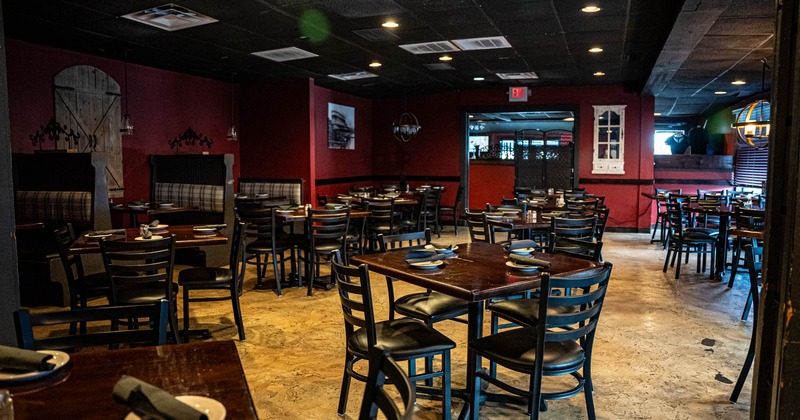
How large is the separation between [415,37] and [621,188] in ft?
19.9

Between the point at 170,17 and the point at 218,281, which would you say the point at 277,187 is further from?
the point at 218,281

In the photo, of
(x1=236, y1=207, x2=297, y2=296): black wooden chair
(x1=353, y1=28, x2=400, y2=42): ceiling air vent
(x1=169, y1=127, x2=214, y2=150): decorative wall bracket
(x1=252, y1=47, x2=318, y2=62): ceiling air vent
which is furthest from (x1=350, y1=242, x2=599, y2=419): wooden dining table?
(x1=169, y1=127, x2=214, y2=150): decorative wall bracket

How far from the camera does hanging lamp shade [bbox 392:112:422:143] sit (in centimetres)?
1175

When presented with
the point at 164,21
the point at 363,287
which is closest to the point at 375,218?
the point at 164,21

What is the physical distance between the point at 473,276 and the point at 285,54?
5.81 meters

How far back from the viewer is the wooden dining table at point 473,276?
2.62m

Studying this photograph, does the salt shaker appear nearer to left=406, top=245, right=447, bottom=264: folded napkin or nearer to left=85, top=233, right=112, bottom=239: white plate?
left=406, top=245, right=447, bottom=264: folded napkin

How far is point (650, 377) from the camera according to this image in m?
3.64

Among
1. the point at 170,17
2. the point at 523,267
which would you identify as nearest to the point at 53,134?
the point at 170,17

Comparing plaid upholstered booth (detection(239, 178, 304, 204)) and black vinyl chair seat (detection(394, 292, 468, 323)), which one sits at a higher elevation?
plaid upholstered booth (detection(239, 178, 304, 204))

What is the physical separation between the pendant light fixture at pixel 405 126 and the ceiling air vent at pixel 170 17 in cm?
602

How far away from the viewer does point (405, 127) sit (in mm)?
11695

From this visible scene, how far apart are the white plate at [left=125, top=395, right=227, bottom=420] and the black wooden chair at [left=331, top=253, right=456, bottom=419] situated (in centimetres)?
126

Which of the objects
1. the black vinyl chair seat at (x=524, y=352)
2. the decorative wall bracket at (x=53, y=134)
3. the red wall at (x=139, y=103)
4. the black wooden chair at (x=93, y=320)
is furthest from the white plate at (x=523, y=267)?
the decorative wall bracket at (x=53, y=134)
